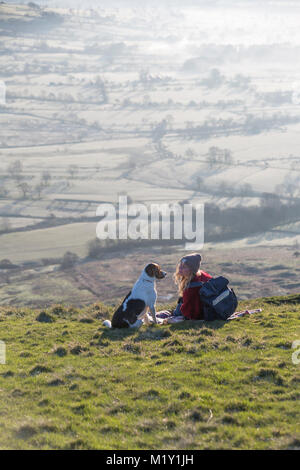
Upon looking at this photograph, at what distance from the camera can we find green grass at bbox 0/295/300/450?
7520mm

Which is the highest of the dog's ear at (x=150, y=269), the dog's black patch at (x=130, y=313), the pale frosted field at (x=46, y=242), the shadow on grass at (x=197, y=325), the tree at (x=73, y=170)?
the dog's ear at (x=150, y=269)

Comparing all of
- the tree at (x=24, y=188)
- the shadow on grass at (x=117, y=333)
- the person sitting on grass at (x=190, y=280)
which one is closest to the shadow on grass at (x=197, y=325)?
the person sitting on grass at (x=190, y=280)

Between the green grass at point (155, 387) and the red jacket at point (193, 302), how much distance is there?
71cm

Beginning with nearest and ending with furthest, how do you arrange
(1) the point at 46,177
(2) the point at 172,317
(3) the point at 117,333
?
1. (3) the point at 117,333
2. (2) the point at 172,317
3. (1) the point at 46,177

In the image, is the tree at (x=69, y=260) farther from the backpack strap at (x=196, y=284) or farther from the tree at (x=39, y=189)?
the backpack strap at (x=196, y=284)

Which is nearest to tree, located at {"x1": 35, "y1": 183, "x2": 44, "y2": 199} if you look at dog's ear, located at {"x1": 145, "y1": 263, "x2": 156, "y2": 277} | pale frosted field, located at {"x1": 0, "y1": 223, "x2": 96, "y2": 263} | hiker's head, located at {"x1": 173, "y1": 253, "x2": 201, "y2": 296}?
pale frosted field, located at {"x1": 0, "y1": 223, "x2": 96, "y2": 263}

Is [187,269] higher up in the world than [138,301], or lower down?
higher up

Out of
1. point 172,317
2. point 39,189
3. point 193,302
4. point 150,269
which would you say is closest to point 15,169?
point 39,189

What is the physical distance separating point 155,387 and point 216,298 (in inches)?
189

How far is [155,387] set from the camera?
945cm

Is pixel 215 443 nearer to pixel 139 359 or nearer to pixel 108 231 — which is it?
pixel 139 359

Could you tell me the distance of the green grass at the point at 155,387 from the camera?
7.52 m

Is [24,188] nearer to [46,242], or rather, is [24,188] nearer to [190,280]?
[46,242]

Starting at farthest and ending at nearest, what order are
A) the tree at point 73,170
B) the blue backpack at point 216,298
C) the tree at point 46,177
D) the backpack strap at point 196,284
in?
the tree at point 73,170 → the tree at point 46,177 → the backpack strap at point 196,284 → the blue backpack at point 216,298
